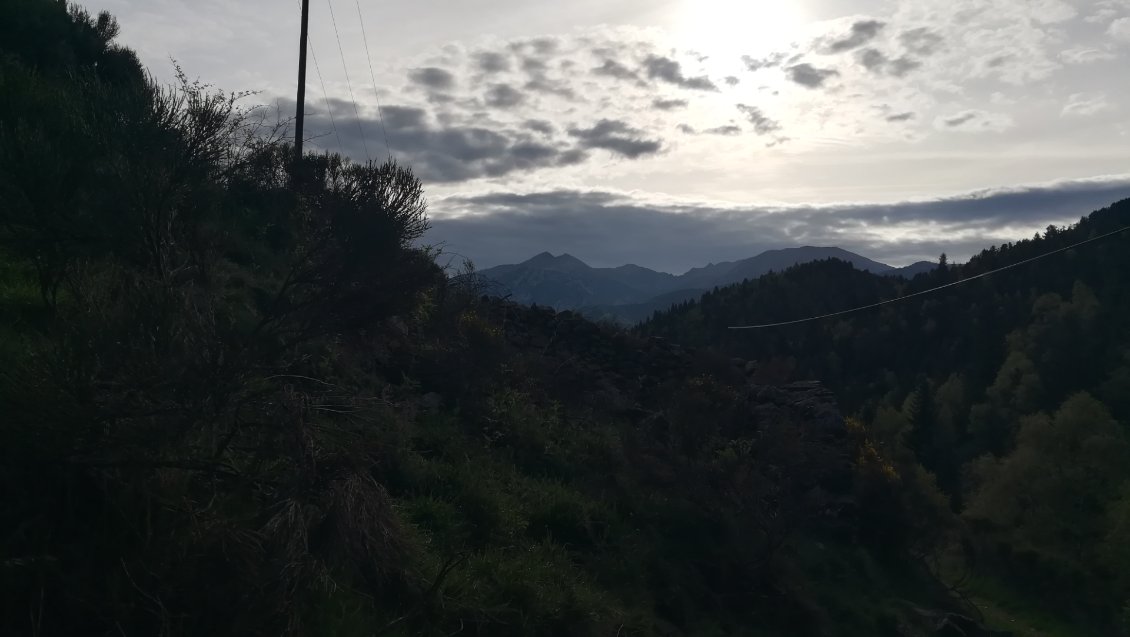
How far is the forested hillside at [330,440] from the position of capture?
469cm

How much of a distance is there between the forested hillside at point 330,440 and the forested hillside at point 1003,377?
6.61 metres

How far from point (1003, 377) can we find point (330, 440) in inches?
2887

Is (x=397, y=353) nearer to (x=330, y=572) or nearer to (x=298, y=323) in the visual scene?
(x=298, y=323)

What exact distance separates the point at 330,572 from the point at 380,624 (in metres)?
0.60

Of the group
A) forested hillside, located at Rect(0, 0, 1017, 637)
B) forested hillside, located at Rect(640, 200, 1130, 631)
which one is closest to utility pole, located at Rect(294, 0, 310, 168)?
forested hillside, located at Rect(0, 0, 1017, 637)

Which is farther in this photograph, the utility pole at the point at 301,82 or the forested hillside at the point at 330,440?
the utility pole at the point at 301,82

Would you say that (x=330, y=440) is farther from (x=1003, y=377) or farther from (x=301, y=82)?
(x=1003, y=377)

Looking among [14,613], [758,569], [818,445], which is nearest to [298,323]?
[14,613]

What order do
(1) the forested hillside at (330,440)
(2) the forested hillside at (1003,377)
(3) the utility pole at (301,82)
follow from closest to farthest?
(1) the forested hillside at (330,440) < (3) the utility pole at (301,82) < (2) the forested hillside at (1003,377)

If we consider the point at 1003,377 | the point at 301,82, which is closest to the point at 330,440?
the point at 301,82

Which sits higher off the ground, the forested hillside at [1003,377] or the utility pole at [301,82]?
the utility pole at [301,82]

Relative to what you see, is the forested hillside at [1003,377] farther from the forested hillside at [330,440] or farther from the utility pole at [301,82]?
the utility pole at [301,82]

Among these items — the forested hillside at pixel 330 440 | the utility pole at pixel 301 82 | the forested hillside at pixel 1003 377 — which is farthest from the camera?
the forested hillside at pixel 1003 377

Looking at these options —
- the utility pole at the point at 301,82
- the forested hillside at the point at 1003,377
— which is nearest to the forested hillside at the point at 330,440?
the utility pole at the point at 301,82
